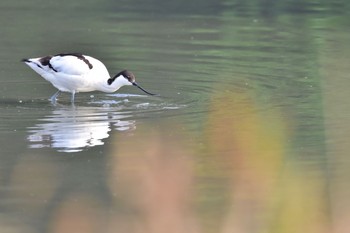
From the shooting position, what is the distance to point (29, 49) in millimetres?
17562

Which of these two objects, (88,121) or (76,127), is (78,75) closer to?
(88,121)

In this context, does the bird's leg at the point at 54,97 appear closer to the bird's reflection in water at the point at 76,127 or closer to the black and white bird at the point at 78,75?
the black and white bird at the point at 78,75

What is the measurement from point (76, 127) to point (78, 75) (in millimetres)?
2005

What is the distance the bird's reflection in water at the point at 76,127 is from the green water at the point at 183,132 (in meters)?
0.02

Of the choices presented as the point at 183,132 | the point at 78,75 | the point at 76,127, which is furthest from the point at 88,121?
the point at 78,75

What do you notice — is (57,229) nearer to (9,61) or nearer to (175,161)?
(175,161)

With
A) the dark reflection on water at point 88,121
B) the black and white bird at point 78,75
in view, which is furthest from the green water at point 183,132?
the black and white bird at point 78,75

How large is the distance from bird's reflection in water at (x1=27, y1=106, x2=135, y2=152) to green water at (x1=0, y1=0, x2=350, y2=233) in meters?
0.02

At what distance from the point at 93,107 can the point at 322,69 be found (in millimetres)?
3837

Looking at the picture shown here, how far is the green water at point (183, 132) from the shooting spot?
8422 mm

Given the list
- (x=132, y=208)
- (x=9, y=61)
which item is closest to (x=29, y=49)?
(x=9, y=61)

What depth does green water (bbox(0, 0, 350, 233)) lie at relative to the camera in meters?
8.42

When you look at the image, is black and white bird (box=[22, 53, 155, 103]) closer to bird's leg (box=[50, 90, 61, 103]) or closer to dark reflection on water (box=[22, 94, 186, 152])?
bird's leg (box=[50, 90, 61, 103])

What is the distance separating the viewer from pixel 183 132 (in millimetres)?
11461
